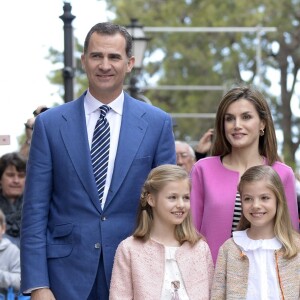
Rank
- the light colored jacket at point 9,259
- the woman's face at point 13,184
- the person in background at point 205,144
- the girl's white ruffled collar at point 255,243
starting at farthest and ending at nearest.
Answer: the woman's face at point 13,184 → the person in background at point 205,144 → the light colored jacket at point 9,259 → the girl's white ruffled collar at point 255,243

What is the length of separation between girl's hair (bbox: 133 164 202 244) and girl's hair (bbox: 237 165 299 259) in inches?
13.4

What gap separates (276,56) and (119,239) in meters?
39.4

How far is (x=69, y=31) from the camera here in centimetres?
1437

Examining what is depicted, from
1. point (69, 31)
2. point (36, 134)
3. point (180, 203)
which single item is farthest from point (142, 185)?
point (69, 31)

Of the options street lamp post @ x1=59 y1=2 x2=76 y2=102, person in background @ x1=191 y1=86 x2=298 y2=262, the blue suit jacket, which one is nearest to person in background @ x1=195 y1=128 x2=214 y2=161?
person in background @ x1=191 y1=86 x2=298 y2=262

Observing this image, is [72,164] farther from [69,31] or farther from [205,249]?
[69,31]

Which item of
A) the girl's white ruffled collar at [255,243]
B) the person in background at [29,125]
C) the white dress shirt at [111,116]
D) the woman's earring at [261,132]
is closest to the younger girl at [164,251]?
the girl's white ruffled collar at [255,243]

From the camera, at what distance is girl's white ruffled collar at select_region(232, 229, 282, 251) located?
7.30 m

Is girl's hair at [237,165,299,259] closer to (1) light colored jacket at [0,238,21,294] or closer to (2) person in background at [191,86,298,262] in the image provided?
(2) person in background at [191,86,298,262]

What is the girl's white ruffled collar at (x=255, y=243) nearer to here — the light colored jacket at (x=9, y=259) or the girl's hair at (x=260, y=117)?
the girl's hair at (x=260, y=117)

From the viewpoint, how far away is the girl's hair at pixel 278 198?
732 centimetres

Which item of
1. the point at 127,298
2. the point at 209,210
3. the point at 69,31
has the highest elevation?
the point at 69,31

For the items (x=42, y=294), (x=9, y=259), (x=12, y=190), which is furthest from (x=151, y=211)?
(x=12, y=190)

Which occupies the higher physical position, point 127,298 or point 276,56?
point 276,56
